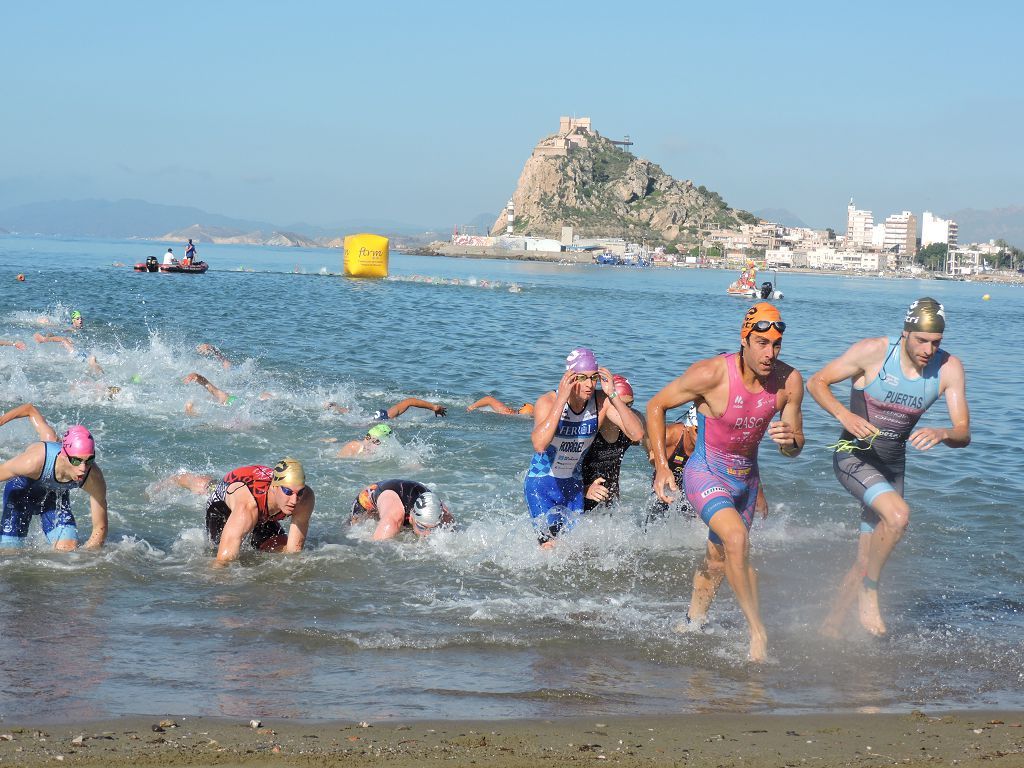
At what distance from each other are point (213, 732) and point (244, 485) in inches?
150

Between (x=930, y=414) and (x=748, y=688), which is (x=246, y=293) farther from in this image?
(x=748, y=688)

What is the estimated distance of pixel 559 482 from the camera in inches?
350

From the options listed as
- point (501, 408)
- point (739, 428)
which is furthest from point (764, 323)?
point (501, 408)

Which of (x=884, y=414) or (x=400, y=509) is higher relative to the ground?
(x=884, y=414)

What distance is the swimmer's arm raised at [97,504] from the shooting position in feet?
27.6

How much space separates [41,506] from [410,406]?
863 centimetres

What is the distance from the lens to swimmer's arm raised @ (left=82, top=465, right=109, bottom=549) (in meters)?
8.41

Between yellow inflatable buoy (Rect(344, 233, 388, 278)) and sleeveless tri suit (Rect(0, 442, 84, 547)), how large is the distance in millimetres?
58869

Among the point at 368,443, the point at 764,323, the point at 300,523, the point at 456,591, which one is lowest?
the point at 456,591

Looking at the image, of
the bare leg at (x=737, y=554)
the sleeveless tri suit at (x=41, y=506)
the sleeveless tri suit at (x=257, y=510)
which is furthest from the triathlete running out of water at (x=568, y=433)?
the sleeveless tri suit at (x=41, y=506)

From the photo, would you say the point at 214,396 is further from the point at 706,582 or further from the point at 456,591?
the point at 706,582

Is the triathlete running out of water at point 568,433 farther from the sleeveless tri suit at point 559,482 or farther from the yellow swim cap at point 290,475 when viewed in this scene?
the yellow swim cap at point 290,475

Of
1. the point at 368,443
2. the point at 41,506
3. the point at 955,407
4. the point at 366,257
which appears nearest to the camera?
the point at 955,407

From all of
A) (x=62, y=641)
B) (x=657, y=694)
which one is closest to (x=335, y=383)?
(x=62, y=641)
